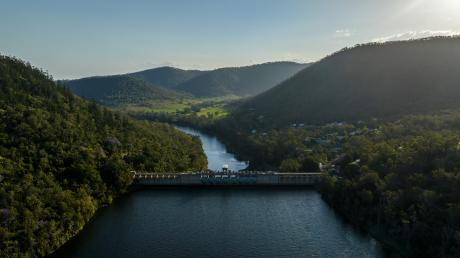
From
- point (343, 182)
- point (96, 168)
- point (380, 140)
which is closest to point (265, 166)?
point (380, 140)

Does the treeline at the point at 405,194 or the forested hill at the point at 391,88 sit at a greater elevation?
the forested hill at the point at 391,88

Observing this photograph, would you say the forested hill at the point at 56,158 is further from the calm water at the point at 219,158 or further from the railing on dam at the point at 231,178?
the calm water at the point at 219,158

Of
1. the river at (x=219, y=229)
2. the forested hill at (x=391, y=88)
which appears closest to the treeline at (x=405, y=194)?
the river at (x=219, y=229)

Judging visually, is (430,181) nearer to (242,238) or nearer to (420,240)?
(420,240)

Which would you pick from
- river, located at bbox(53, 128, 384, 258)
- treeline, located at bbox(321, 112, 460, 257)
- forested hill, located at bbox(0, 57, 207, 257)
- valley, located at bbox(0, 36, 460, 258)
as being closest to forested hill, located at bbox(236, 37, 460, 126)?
valley, located at bbox(0, 36, 460, 258)

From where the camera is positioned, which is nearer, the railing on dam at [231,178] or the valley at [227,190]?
the valley at [227,190]
